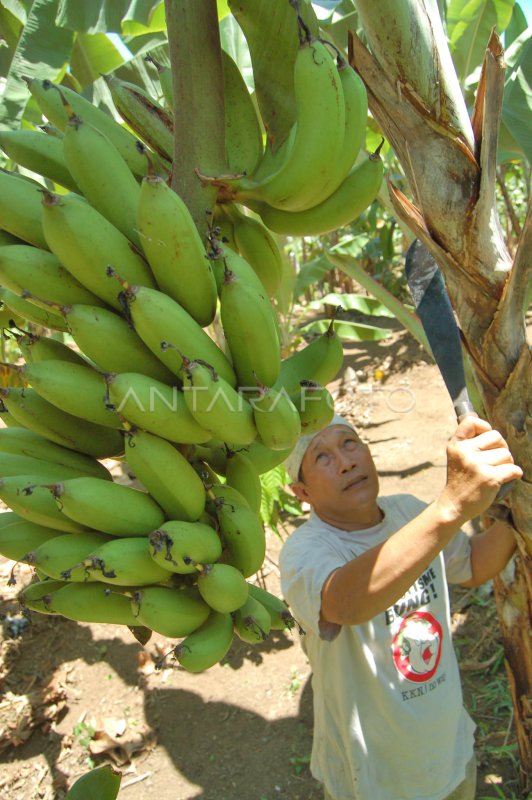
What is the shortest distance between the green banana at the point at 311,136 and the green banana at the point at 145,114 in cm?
16

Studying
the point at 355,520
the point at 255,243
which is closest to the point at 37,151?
the point at 255,243

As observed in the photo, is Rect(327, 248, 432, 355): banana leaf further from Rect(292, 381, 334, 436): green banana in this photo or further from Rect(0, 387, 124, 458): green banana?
Rect(0, 387, 124, 458): green banana

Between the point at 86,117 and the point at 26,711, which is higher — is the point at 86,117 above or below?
above

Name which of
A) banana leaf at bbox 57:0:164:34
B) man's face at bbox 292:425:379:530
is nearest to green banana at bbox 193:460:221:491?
man's face at bbox 292:425:379:530

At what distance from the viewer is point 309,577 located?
1.51 meters

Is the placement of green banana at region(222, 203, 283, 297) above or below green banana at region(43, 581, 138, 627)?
above

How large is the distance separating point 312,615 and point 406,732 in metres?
0.44

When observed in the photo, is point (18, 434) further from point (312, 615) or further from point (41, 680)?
point (41, 680)

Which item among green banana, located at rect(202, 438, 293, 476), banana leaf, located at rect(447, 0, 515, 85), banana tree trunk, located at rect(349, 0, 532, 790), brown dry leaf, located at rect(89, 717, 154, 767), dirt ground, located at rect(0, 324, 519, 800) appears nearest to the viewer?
green banana, located at rect(202, 438, 293, 476)

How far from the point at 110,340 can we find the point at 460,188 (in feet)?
2.41

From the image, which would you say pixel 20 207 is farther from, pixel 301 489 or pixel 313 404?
pixel 301 489

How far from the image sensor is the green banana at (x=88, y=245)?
67 cm

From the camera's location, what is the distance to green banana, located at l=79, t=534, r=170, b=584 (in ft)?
2.21

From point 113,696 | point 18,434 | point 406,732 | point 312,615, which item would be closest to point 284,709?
point 113,696
